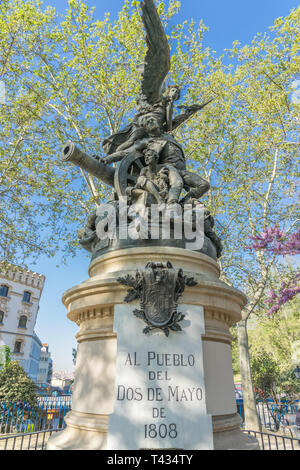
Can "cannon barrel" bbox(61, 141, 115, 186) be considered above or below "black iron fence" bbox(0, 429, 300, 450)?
above

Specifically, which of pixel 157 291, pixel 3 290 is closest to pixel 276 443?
pixel 157 291

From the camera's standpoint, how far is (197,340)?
3.58 m

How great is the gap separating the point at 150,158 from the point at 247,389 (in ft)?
38.2

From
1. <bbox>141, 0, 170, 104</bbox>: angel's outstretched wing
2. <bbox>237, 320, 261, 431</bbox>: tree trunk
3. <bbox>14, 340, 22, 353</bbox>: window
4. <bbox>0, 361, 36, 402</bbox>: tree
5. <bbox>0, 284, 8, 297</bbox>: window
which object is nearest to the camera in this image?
<bbox>141, 0, 170, 104</bbox>: angel's outstretched wing

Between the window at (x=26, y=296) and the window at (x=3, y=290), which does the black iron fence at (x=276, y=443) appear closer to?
the window at (x=3, y=290)

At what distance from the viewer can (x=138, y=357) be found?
11.2 ft

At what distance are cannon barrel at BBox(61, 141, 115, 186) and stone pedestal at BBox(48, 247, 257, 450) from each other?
1.93 m

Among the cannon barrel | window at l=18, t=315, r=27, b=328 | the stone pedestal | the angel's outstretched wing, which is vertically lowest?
the stone pedestal

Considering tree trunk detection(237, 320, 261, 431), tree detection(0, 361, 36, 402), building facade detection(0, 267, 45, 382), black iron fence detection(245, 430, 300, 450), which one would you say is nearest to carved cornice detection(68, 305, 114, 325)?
black iron fence detection(245, 430, 300, 450)

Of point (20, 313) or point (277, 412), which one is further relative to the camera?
point (20, 313)

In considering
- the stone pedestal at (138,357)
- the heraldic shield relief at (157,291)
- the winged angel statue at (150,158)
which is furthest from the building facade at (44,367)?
the heraldic shield relief at (157,291)

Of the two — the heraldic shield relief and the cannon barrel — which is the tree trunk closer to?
the cannon barrel

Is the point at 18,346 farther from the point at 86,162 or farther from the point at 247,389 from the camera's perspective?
the point at 86,162

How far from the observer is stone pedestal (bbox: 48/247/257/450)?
3264mm
